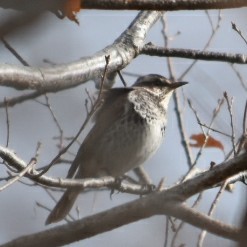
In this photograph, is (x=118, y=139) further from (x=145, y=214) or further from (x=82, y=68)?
(x=145, y=214)

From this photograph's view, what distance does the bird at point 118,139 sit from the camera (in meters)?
6.29

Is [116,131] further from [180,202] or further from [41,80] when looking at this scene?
[180,202]

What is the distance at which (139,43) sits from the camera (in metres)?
5.00

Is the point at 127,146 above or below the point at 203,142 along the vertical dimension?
below

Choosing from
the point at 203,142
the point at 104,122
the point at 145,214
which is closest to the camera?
the point at 145,214

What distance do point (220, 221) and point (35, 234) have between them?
925 millimetres

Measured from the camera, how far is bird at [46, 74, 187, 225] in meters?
6.29

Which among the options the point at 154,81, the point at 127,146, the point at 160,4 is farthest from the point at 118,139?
the point at 160,4

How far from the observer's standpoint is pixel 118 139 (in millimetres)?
6367

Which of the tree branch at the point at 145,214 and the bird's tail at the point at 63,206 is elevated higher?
the bird's tail at the point at 63,206

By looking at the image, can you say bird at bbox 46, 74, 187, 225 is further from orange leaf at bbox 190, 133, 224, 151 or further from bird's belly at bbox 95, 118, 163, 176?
orange leaf at bbox 190, 133, 224, 151

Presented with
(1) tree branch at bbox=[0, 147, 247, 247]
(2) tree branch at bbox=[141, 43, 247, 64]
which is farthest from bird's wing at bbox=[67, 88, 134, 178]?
(1) tree branch at bbox=[0, 147, 247, 247]

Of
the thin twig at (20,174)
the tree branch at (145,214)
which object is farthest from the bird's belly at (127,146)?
the tree branch at (145,214)

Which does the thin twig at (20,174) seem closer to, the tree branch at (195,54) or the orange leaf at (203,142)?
the tree branch at (195,54)
